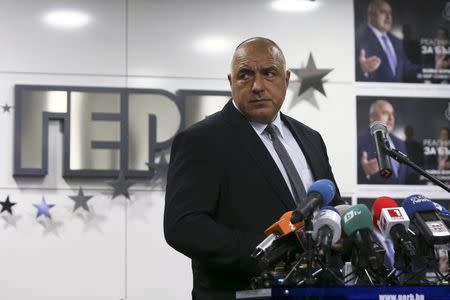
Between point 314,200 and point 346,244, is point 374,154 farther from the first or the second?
point 314,200

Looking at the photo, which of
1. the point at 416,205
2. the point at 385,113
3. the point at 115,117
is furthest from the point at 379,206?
the point at 385,113

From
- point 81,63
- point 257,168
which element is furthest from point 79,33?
point 257,168

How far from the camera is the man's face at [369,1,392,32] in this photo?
606cm

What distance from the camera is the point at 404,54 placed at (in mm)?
6094

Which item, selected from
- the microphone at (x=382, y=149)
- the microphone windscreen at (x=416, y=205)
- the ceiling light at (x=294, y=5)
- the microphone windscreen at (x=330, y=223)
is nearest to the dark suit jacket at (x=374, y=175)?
the ceiling light at (x=294, y=5)

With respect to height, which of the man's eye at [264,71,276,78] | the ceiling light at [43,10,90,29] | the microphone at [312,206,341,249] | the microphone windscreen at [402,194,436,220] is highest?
the ceiling light at [43,10,90,29]

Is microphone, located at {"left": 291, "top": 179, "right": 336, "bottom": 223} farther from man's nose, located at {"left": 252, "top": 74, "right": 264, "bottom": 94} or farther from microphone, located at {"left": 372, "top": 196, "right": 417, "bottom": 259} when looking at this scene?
man's nose, located at {"left": 252, "top": 74, "right": 264, "bottom": 94}

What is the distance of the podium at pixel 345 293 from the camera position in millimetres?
1909

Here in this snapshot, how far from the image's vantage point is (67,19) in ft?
18.6

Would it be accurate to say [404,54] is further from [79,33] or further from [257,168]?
[257,168]

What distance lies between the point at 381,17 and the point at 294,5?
0.68 metres

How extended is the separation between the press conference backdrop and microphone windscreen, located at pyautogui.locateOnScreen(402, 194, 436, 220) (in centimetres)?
353

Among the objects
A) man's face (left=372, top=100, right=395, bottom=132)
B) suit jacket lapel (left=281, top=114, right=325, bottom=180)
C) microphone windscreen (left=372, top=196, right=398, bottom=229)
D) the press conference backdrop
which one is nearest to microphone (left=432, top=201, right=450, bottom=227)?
microphone windscreen (left=372, top=196, right=398, bottom=229)

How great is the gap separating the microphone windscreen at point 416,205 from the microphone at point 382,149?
103 millimetres
